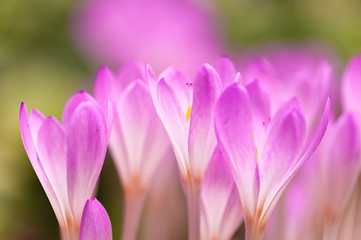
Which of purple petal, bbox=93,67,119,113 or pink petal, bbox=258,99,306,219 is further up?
purple petal, bbox=93,67,119,113

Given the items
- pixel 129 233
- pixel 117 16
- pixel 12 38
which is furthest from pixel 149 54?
pixel 129 233

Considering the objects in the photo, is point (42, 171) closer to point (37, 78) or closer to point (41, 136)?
point (41, 136)

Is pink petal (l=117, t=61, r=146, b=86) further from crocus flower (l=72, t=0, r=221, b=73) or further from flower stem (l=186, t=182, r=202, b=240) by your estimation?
crocus flower (l=72, t=0, r=221, b=73)

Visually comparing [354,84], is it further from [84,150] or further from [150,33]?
[150,33]

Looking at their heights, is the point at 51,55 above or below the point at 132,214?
above

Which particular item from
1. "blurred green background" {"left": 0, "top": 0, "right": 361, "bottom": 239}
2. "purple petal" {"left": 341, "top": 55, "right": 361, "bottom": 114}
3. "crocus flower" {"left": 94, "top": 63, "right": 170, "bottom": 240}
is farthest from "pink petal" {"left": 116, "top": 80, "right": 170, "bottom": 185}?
"blurred green background" {"left": 0, "top": 0, "right": 361, "bottom": 239}

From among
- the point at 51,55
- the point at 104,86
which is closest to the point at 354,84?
the point at 104,86
